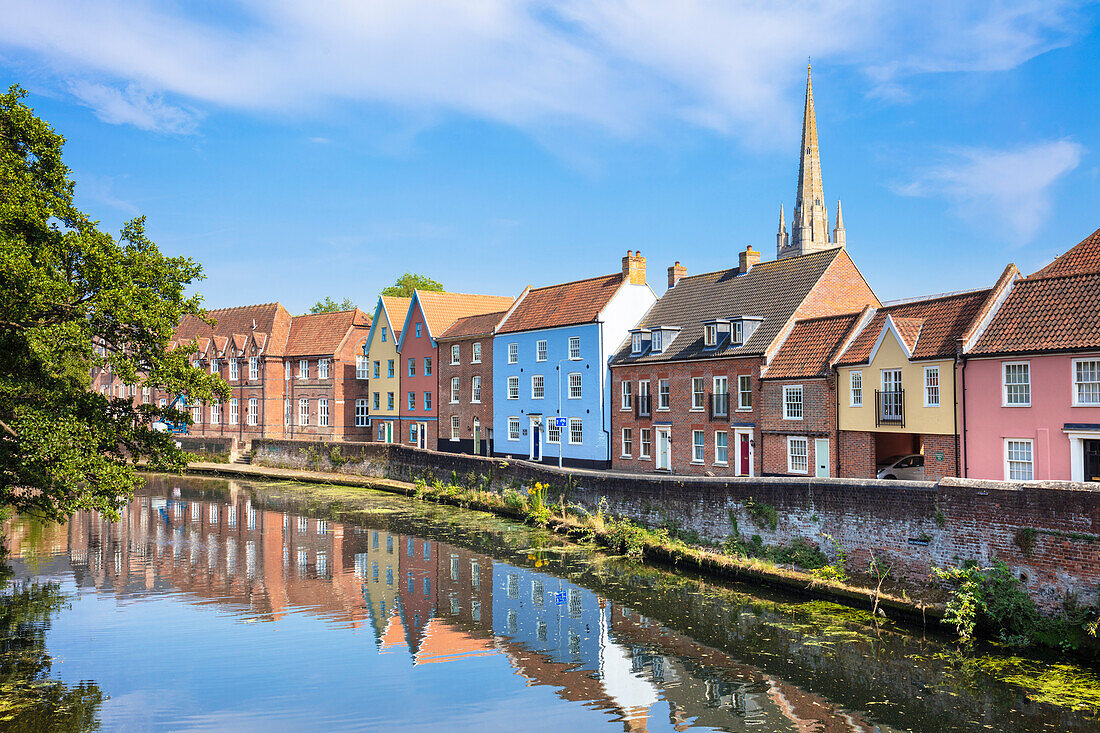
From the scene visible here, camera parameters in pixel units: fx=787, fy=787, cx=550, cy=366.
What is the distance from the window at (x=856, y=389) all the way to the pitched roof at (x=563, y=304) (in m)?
15.2

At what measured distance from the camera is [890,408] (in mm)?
26703

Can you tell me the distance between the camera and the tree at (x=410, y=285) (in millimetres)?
84856

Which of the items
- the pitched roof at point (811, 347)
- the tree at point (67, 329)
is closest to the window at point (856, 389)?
the pitched roof at point (811, 347)

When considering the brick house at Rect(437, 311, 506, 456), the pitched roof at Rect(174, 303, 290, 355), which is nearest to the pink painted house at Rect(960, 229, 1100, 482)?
the brick house at Rect(437, 311, 506, 456)

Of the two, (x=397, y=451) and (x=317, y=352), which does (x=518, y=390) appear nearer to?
(x=397, y=451)

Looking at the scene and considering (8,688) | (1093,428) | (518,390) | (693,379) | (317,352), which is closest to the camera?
(8,688)

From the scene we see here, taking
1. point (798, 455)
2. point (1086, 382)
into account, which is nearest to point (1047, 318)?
point (1086, 382)

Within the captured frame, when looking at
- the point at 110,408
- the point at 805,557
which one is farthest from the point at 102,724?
the point at 805,557

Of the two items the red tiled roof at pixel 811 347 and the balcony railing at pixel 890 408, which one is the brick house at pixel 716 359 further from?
the balcony railing at pixel 890 408

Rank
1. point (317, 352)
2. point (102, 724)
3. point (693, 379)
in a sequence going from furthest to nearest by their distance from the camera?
1. point (317, 352)
2. point (693, 379)
3. point (102, 724)

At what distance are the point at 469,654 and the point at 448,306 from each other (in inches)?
1521

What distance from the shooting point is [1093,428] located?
20953 mm

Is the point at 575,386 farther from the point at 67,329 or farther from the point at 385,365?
the point at 67,329

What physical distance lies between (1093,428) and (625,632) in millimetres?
13703
